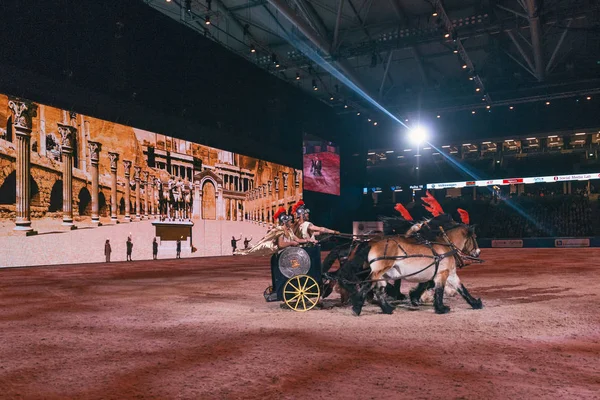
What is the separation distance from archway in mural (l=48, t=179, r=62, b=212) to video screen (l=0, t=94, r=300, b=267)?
0.03 m

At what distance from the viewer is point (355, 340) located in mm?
5344

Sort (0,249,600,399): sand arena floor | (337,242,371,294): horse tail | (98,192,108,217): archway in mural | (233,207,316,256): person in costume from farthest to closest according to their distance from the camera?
1. (98,192,108,217): archway in mural
2. (233,207,316,256): person in costume
3. (337,242,371,294): horse tail
4. (0,249,600,399): sand arena floor

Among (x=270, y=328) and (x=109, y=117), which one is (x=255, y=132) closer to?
(x=109, y=117)

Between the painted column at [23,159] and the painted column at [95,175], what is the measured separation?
2151 millimetres

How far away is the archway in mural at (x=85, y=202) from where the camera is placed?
15391 mm

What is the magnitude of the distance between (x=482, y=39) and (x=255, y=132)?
1306cm

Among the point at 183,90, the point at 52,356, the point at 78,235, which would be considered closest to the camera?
the point at 52,356

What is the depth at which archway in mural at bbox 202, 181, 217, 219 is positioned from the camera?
2014cm

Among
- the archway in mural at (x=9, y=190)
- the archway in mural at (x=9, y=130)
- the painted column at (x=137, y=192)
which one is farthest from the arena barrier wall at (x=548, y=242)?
the archway in mural at (x=9, y=130)

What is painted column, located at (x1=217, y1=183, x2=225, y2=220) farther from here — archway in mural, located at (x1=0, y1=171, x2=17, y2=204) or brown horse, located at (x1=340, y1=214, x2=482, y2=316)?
brown horse, located at (x1=340, y1=214, x2=482, y2=316)

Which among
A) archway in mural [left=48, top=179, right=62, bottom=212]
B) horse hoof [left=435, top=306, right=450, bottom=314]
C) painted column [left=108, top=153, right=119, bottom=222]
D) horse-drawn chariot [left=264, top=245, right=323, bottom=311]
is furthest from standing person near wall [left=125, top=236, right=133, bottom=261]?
horse hoof [left=435, top=306, right=450, bottom=314]

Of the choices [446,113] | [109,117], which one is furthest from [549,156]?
[109,117]

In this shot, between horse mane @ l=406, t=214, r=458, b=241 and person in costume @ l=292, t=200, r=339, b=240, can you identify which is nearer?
horse mane @ l=406, t=214, r=458, b=241

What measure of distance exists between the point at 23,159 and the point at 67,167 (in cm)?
149
